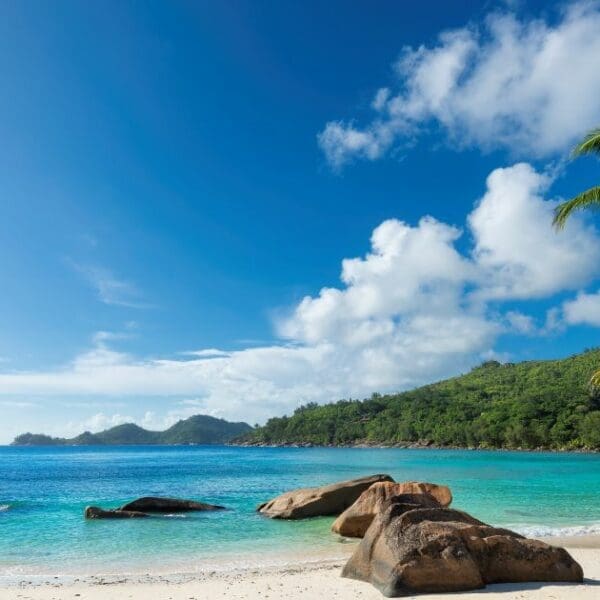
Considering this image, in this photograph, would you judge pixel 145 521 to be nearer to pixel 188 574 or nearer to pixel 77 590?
pixel 188 574

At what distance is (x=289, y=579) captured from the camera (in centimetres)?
1411

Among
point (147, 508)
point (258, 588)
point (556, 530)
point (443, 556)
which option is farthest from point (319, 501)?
point (443, 556)

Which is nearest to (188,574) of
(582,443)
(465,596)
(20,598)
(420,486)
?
(20,598)

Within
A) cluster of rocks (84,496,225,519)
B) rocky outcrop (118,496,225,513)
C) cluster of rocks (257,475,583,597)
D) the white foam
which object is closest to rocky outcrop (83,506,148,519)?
cluster of rocks (84,496,225,519)

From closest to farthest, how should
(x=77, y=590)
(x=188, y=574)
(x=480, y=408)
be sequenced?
(x=77, y=590), (x=188, y=574), (x=480, y=408)

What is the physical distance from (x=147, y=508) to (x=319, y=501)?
9.35 m

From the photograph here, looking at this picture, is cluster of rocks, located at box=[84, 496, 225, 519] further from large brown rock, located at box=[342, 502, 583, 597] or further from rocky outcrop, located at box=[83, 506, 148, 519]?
large brown rock, located at box=[342, 502, 583, 597]

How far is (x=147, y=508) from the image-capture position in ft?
95.5

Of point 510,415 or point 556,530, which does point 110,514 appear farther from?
point 510,415

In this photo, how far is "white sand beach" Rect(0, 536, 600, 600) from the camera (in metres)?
11.5

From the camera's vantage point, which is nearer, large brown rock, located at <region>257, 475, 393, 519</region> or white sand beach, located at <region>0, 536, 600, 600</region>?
white sand beach, located at <region>0, 536, 600, 600</region>

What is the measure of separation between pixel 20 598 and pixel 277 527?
13.5 meters

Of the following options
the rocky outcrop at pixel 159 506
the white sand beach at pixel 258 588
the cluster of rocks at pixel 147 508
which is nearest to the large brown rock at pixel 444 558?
the white sand beach at pixel 258 588

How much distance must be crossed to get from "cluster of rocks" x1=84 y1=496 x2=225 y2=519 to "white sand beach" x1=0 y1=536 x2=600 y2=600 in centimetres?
1301
